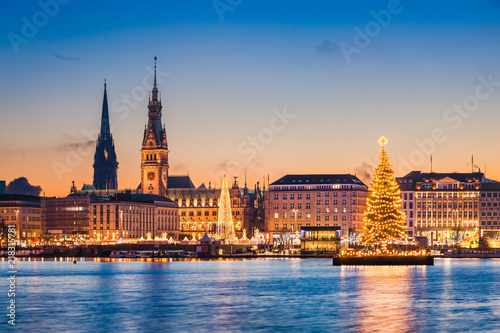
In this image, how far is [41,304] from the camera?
72312 millimetres

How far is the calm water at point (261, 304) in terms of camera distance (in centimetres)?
5816

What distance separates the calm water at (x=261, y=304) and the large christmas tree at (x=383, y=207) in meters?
9.92

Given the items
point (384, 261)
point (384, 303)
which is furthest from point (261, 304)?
point (384, 261)

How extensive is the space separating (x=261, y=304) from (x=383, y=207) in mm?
47709

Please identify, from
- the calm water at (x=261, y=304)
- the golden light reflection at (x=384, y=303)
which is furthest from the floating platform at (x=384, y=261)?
the golden light reflection at (x=384, y=303)

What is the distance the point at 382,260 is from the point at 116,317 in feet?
193

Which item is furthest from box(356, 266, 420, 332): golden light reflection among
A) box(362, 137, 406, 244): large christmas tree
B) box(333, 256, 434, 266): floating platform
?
box(362, 137, 406, 244): large christmas tree

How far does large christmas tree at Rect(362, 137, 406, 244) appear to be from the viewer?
380 feet

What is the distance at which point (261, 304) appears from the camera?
235 feet

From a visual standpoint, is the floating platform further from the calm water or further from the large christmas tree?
the calm water

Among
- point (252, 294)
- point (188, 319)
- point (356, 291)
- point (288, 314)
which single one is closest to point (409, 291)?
point (356, 291)

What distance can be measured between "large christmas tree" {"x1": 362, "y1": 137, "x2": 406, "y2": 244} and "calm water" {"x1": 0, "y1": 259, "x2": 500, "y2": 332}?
9917mm

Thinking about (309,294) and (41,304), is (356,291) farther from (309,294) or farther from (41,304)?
(41,304)

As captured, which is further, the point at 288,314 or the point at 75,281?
the point at 75,281
